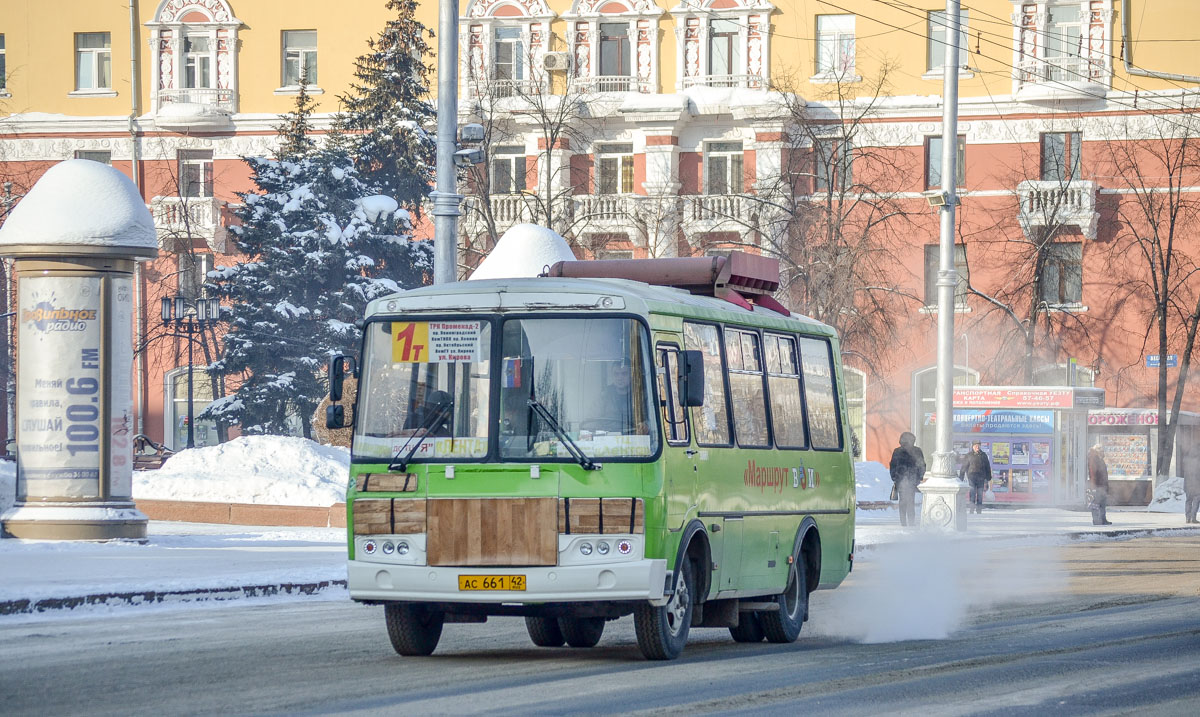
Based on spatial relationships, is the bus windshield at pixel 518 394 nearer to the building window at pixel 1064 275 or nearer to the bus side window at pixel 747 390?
the bus side window at pixel 747 390

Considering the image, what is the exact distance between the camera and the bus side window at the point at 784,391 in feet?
49.9

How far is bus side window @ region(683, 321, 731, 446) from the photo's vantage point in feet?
44.2

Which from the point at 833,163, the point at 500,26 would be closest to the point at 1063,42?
the point at 833,163

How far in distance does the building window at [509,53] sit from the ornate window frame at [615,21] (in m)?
1.70

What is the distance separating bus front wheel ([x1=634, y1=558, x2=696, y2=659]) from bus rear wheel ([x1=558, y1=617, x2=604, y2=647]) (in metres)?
1.14

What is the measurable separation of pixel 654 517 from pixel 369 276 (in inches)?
1477

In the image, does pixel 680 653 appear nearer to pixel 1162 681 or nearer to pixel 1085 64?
pixel 1162 681

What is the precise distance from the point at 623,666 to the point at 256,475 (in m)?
18.9

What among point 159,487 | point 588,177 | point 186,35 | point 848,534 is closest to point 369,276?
point 588,177

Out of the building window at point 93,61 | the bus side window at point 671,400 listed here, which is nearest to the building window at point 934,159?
the building window at point 93,61

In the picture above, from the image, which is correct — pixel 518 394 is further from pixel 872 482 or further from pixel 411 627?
pixel 872 482

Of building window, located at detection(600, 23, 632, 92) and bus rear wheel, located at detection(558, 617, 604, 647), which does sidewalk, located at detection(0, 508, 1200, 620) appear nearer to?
bus rear wheel, located at detection(558, 617, 604, 647)

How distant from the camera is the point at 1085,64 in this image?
54.6 m

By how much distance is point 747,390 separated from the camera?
575 inches
